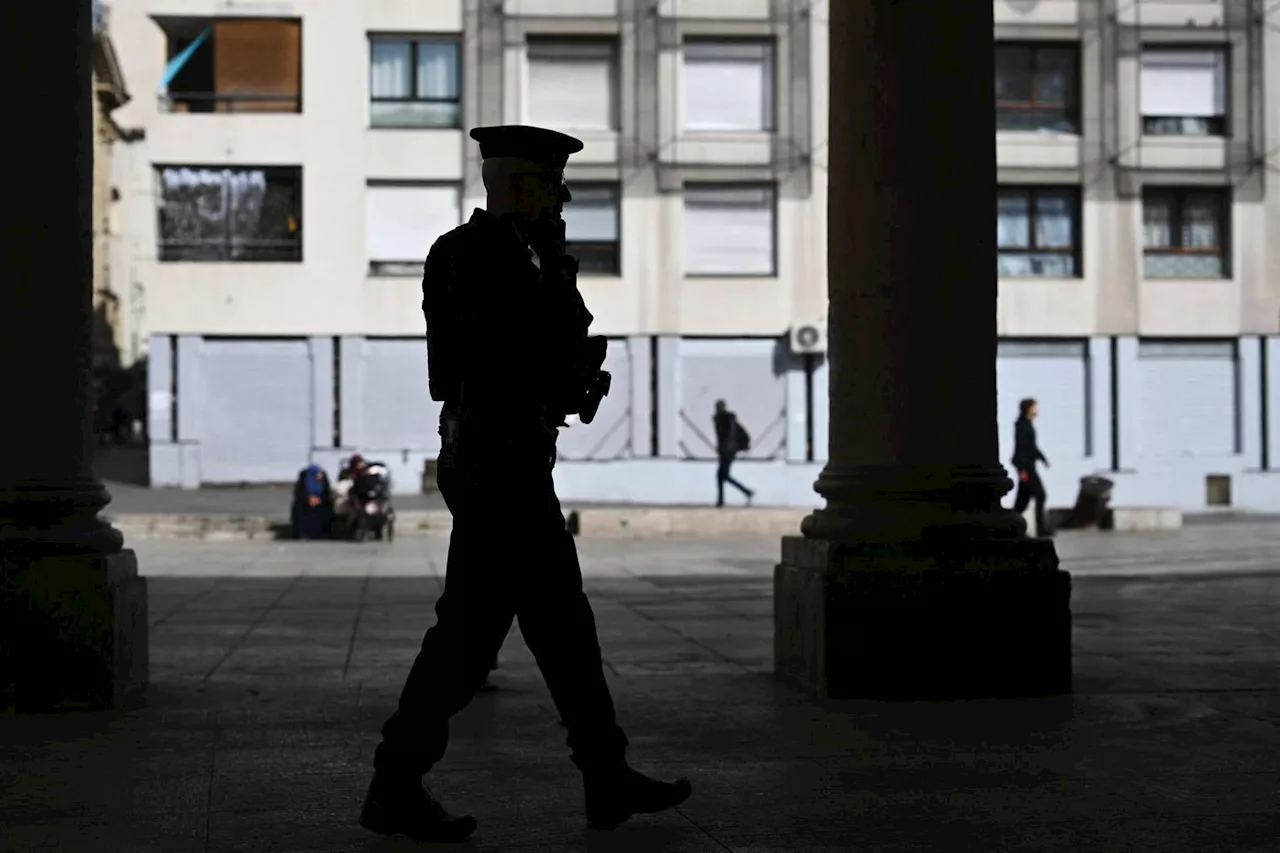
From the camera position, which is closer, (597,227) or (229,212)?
(229,212)

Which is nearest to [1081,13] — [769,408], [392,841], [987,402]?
[769,408]

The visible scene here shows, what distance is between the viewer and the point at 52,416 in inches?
287

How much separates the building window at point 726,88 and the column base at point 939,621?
27370 mm

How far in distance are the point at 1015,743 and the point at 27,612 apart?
3.95 metres

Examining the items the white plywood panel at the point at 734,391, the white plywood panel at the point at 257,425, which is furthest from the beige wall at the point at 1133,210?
the white plywood panel at the point at 257,425

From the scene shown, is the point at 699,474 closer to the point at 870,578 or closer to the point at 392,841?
the point at 870,578

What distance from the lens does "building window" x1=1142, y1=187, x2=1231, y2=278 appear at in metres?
34.6

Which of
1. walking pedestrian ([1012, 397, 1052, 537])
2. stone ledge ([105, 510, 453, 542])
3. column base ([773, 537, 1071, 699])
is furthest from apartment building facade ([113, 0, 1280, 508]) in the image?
column base ([773, 537, 1071, 699])

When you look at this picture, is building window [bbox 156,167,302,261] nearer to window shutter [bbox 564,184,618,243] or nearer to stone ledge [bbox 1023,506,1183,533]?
window shutter [bbox 564,184,618,243]

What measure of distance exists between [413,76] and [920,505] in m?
28.1

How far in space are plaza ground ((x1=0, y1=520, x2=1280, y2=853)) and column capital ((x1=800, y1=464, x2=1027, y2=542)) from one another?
2.43ft

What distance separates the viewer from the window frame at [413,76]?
3388 centimetres

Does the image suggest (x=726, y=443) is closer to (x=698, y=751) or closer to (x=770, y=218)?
(x=770, y=218)

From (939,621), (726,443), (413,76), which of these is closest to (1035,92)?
(726,443)
